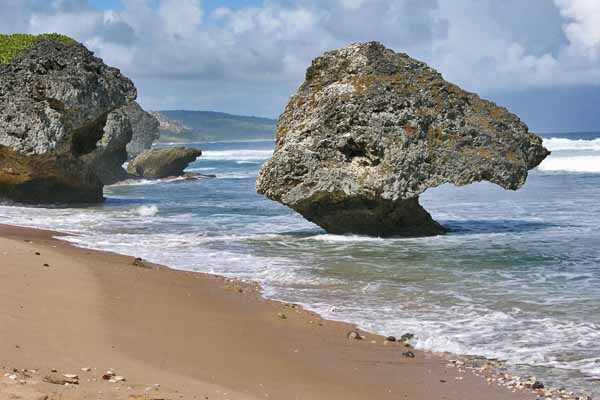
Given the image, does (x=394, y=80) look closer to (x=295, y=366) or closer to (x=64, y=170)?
(x=295, y=366)

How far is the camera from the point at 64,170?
2661 cm

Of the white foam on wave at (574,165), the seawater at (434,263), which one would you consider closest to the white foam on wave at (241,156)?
the white foam on wave at (574,165)

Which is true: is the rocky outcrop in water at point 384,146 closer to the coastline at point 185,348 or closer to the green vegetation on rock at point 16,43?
the coastline at point 185,348

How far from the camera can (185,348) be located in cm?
775

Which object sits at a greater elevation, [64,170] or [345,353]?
[64,170]

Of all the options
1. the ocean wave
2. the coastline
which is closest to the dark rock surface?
the coastline

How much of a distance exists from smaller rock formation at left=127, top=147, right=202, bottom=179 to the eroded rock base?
1179 inches

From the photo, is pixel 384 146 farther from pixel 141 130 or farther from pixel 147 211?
pixel 141 130

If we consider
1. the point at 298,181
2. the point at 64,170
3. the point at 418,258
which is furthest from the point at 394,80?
the point at 64,170

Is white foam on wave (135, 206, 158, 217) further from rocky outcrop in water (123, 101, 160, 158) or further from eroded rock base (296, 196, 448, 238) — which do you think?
rocky outcrop in water (123, 101, 160, 158)

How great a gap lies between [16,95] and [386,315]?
752 inches

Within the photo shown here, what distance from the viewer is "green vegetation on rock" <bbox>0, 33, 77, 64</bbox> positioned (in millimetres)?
27172

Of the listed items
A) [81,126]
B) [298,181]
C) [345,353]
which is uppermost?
[81,126]

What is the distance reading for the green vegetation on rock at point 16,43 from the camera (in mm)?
27172
